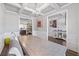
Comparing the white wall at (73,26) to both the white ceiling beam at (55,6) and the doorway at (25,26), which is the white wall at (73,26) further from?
the doorway at (25,26)

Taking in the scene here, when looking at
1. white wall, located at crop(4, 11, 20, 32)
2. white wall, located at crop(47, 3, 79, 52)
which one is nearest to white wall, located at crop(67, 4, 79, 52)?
white wall, located at crop(47, 3, 79, 52)

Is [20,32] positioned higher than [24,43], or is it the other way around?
[20,32]

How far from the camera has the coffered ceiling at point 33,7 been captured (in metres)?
1.50

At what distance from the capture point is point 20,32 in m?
1.54

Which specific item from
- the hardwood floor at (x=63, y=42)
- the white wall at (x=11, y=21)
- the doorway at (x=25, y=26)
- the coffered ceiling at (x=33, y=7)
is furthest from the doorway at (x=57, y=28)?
the white wall at (x=11, y=21)

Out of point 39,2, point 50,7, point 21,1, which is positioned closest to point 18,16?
point 21,1

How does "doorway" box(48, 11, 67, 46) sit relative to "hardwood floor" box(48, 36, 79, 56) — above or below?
above

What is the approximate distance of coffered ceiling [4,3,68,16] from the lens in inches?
58.9

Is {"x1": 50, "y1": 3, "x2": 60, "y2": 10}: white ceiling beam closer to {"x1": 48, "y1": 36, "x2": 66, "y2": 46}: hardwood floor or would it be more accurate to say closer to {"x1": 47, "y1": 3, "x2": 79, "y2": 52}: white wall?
{"x1": 47, "y1": 3, "x2": 79, "y2": 52}: white wall

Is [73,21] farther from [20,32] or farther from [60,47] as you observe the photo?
[20,32]

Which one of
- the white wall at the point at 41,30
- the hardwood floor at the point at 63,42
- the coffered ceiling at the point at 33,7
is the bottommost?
the hardwood floor at the point at 63,42

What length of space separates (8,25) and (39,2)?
0.55 m

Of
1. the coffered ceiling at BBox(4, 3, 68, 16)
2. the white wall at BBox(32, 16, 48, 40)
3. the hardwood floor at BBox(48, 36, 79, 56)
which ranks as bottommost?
the hardwood floor at BBox(48, 36, 79, 56)

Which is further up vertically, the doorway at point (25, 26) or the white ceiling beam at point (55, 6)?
the white ceiling beam at point (55, 6)
